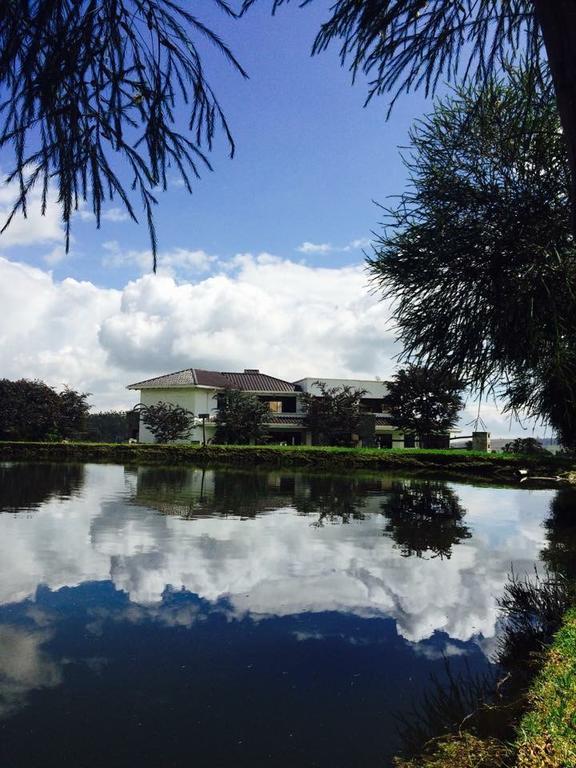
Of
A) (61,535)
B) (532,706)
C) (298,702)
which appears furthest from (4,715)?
(61,535)

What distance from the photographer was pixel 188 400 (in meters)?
45.4

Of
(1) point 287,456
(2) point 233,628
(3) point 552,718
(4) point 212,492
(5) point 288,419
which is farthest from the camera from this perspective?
(5) point 288,419

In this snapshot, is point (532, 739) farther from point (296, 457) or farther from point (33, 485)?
point (296, 457)

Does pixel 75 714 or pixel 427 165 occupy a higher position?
pixel 427 165

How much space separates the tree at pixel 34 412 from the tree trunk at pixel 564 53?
1665 inches

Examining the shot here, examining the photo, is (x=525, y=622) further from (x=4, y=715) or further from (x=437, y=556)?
(x=4, y=715)

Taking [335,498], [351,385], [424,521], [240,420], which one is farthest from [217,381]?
[424,521]

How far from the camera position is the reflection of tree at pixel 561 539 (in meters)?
8.69

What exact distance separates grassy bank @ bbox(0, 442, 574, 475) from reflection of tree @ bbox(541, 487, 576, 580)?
391 inches

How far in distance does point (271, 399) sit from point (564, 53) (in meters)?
45.3

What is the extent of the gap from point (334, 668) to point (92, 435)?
4425 cm

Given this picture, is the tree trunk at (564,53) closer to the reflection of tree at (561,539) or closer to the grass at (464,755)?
the grass at (464,755)

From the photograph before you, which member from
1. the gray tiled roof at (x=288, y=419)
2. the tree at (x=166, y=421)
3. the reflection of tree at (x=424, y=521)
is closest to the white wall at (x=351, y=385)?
the gray tiled roof at (x=288, y=419)

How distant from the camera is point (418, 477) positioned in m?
26.1
